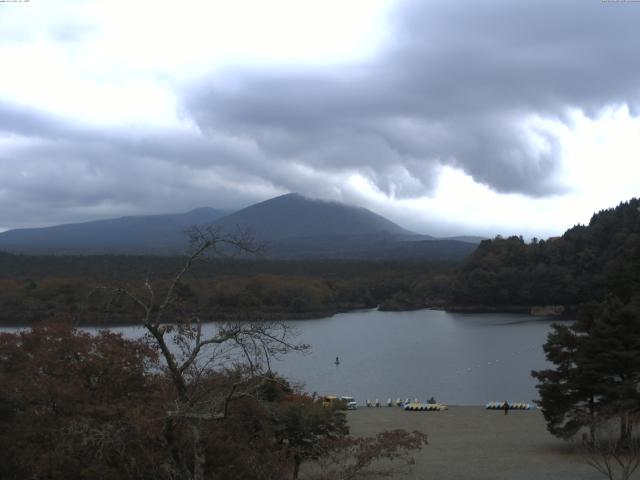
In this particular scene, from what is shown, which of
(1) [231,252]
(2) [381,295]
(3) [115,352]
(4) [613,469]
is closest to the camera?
(1) [231,252]

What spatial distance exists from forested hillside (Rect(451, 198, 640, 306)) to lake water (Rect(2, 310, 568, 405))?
430 inches

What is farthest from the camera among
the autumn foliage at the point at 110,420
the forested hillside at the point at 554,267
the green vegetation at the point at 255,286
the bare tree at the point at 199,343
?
the forested hillside at the point at 554,267

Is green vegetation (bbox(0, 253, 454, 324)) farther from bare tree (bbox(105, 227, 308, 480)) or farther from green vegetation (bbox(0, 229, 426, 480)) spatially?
bare tree (bbox(105, 227, 308, 480))

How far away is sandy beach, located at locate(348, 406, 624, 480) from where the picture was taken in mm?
13867

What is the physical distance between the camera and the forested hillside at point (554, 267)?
67.7m

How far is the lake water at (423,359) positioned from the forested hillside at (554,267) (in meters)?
10.9

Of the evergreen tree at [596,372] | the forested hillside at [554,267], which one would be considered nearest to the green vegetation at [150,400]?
the evergreen tree at [596,372]

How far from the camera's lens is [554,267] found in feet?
230

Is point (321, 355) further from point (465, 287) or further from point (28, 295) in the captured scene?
point (465, 287)

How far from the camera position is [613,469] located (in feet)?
43.5

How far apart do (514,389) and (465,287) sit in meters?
46.1

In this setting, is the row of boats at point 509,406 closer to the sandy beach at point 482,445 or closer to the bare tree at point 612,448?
the sandy beach at point 482,445

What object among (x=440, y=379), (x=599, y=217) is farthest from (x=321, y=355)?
(x=599, y=217)

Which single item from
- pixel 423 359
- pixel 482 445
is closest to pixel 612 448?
pixel 482 445
